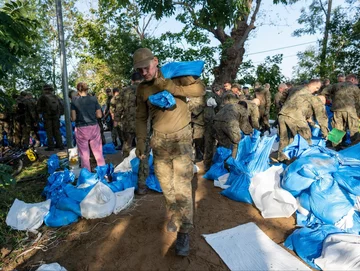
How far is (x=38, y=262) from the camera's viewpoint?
7.96 ft

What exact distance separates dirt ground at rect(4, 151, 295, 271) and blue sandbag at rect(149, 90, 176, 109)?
54.1 inches

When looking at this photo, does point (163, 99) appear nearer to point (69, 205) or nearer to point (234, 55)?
point (69, 205)

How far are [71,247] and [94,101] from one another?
2.48m

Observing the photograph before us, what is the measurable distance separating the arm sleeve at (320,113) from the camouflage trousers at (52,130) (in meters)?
6.42

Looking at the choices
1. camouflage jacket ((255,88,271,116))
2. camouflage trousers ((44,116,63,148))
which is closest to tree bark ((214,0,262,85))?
camouflage jacket ((255,88,271,116))

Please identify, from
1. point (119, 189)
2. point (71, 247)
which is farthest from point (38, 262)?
point (119, 189)

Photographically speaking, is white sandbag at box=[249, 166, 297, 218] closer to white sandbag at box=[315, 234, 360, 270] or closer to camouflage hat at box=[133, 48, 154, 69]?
white sandbag at box=[315, 234, 360, 270]

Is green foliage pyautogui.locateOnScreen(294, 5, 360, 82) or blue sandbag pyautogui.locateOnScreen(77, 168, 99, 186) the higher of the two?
green foliage pyautogui.locateOnScreen(294, 5, 360, 82)

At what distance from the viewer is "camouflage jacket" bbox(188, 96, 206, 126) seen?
5117mm

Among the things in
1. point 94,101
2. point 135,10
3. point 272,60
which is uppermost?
point 135,10

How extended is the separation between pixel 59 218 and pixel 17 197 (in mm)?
1360

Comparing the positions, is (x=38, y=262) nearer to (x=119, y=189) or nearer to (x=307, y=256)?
(x=119, y=189)

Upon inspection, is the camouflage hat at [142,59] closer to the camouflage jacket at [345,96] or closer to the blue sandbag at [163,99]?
the blue sandbag at [163,99]

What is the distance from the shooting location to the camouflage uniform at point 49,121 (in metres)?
7.08
